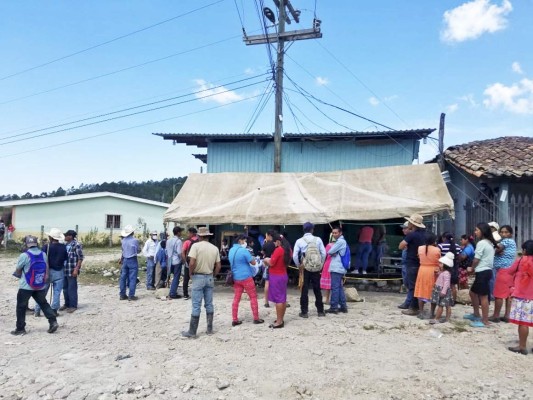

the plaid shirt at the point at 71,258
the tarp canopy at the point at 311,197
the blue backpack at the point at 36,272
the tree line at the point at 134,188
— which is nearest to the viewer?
the blue backpack at the point at 36,272

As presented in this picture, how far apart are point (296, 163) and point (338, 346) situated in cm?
850

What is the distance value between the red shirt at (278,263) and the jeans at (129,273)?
3667 mm

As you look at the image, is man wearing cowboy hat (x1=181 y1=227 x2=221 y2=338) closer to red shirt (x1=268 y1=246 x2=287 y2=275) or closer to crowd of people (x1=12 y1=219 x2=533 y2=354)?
crowd of people (x1=12 y1=219 x2=533 y2=354)

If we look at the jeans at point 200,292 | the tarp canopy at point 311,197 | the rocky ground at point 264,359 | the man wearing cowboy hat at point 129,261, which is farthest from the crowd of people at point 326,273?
the tarp canopy at point 311,197

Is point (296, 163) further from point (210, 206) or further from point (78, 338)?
point (78, 338)

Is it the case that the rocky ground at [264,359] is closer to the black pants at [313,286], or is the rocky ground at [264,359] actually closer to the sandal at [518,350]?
the sandal at [518,350]

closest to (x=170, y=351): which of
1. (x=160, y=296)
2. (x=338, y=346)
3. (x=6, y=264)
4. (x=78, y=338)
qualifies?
(x=78, y=338)

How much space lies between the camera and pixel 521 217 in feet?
33.6

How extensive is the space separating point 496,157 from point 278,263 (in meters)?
7.31

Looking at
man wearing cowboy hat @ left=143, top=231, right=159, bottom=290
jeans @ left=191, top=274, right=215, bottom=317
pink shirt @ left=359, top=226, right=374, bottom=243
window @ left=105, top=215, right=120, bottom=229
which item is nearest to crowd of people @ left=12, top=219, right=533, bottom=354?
jeans @ left=191, top=274, right=215, bottom=317

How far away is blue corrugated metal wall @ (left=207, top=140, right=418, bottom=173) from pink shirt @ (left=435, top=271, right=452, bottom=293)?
669 cm

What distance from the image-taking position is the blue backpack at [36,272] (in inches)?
260

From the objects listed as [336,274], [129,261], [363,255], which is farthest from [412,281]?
[129,261]

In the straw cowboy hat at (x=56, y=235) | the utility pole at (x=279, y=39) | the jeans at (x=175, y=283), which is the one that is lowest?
the jeans at (x=175, y=283)
